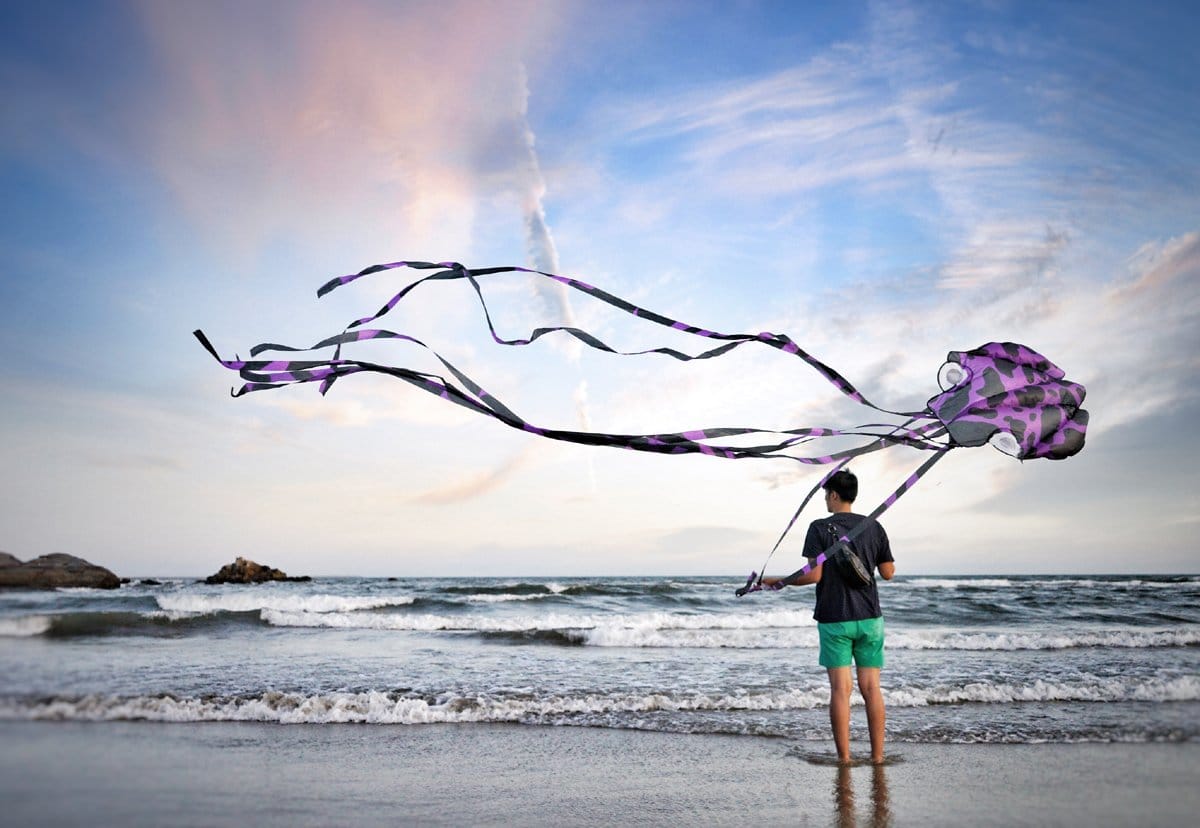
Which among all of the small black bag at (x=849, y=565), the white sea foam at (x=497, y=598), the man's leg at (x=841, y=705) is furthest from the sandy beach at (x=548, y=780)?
the white sea foam at (x=497, y=598)

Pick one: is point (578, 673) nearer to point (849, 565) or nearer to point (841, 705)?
point (841, 705)

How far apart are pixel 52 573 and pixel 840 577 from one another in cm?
401

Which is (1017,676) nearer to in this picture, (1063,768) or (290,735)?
(1063,768)

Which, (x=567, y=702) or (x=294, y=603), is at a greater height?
(x=294, y=603)

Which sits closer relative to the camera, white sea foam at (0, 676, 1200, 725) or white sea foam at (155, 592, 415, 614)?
white sea foam at (0, 676, 1200, 725)

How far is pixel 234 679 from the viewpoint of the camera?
7746mm

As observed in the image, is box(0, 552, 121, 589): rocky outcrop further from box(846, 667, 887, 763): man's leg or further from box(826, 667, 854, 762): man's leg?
box(846, 667, 887, 763): man's leg

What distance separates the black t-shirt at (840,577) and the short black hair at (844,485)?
12cm

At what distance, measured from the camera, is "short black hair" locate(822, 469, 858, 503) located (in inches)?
189

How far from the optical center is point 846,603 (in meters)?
4.68

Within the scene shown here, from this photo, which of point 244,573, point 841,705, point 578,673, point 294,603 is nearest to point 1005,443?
point 841,705

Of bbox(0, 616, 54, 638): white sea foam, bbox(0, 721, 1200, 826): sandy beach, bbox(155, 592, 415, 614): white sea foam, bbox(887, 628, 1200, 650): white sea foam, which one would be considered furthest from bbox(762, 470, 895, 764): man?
bbox(155, 592, 415, 614): white sea foam

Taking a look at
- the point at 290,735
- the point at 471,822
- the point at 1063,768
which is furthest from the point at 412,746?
the point at 1063,768

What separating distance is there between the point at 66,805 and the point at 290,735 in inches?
134
